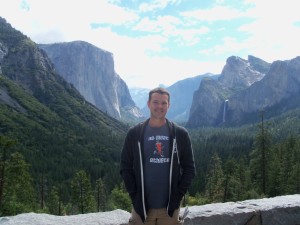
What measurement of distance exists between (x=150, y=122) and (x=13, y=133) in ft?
531

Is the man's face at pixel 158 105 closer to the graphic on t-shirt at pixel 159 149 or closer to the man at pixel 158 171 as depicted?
the man at pixel 158 171

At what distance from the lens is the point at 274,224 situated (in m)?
7.48

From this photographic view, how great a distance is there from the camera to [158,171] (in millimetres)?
5527

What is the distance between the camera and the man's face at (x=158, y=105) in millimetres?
5723

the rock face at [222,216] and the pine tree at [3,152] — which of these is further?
the pine tree at [3,152]

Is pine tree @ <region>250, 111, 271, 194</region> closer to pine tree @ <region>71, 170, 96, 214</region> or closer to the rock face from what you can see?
pine tree @ <region>71, 170, 96, 214</region>

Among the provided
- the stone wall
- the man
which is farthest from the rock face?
the man

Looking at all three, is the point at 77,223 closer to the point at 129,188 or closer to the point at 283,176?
the point at 129,188

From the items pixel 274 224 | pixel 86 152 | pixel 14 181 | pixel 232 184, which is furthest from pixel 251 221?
pixel 86 152

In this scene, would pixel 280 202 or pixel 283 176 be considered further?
pixel 283 176

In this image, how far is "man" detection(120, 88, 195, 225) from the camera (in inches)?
217

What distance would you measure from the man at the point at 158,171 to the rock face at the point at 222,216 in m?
1.36

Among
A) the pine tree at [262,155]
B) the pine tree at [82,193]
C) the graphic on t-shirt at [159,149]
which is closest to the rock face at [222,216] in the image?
the graphic on t-shirt at [159,149]

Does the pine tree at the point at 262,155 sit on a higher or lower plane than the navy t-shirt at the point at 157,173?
lower
